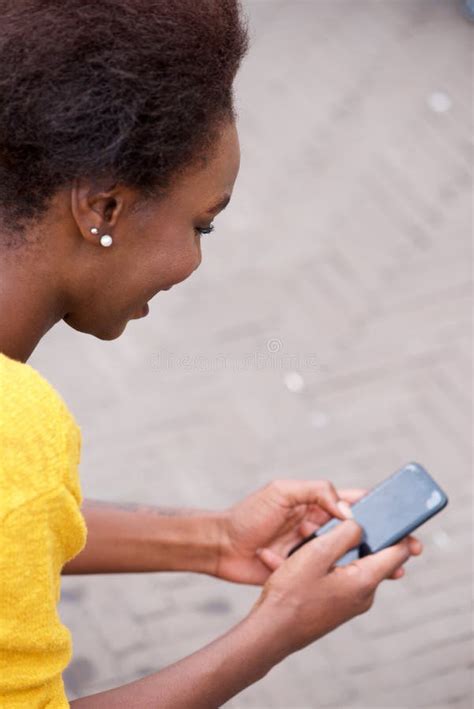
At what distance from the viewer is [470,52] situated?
12.2 ft

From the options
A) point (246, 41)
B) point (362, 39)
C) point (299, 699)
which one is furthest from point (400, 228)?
point (246, 41)

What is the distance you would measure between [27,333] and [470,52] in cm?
270

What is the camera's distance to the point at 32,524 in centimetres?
115

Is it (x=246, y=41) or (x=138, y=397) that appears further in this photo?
(x=138, y=397)

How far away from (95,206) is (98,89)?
0.14m

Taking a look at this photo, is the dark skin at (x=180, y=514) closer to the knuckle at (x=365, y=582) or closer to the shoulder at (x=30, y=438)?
the knuckle at (x=365, y=582)

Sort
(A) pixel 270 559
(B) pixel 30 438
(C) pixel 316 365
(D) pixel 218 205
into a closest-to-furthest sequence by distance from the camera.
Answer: (B) pixel 30 438
(D) pixel 218 205
(A) pixel 270 559
(C) pixel 316 365

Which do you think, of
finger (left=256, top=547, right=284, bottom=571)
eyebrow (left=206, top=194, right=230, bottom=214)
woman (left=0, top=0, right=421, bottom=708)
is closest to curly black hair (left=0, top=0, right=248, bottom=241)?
woman (left=0, top=0, right=421, bottom=708)

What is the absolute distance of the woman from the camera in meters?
1.17

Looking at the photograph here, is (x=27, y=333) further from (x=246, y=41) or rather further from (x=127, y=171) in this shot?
(x=246, y=41)

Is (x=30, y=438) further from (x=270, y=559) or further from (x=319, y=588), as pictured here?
(x=270, y=559)

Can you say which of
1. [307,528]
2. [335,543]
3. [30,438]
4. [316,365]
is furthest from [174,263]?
[316,365]

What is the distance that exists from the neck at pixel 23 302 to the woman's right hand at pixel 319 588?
512mm

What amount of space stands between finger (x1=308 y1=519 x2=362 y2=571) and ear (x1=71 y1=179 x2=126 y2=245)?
2.05 feet
